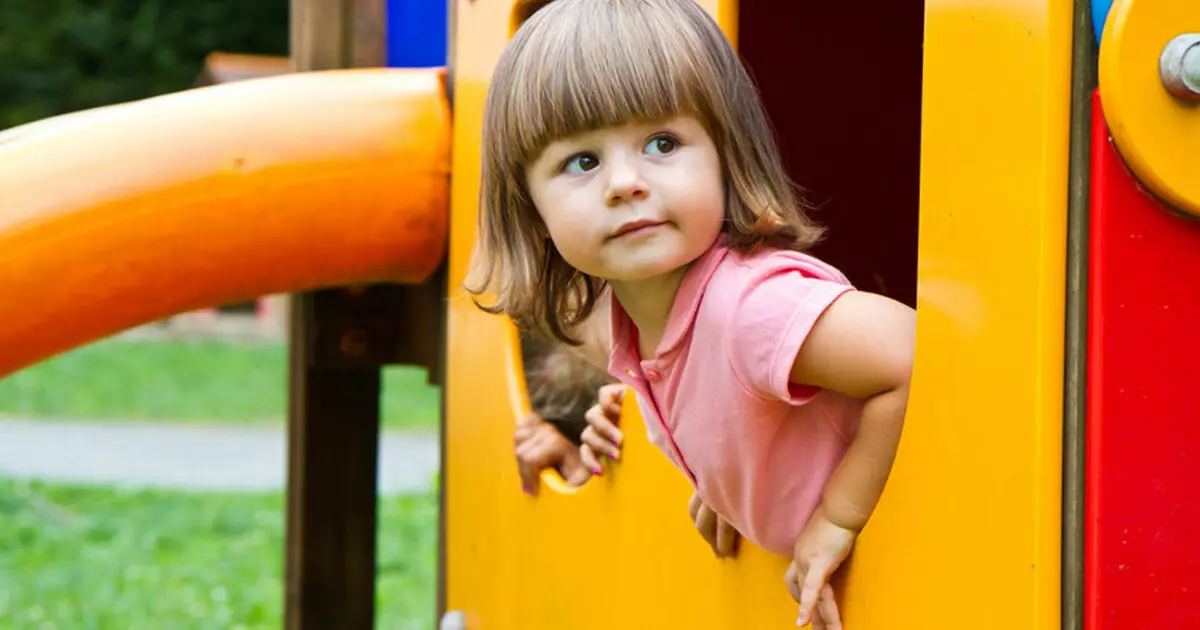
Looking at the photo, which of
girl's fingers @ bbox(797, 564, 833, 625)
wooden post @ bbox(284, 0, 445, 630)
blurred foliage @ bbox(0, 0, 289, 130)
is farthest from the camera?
blurred foliage @ bbox(0, 0, 289, 130)

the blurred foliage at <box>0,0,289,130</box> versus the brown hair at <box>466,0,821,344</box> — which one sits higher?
the blurred foliage at <box>0,0,289,130</box>

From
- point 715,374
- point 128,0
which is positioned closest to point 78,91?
point 128,0

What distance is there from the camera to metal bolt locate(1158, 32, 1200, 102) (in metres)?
1.09

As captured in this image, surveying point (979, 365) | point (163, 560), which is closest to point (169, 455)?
point (163, 560)

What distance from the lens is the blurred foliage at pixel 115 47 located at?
16828 millimetres

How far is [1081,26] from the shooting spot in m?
1.13

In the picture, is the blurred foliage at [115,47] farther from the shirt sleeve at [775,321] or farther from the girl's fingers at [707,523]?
the shirt sleeve at [775,321]

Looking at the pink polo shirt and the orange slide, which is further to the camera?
the orange slide

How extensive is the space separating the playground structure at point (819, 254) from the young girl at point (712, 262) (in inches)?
2.2

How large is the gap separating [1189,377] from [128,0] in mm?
17870

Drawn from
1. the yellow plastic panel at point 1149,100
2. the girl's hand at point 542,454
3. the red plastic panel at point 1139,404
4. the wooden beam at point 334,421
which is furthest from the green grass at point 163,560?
the yellow plastic panel at point 1149,100

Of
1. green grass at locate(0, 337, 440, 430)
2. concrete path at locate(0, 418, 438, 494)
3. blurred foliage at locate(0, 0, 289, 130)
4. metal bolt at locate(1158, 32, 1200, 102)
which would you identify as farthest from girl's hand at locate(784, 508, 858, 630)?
blurred foliage at locate(0, 0, 289, 130)

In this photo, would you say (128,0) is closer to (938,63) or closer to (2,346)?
(2,346)

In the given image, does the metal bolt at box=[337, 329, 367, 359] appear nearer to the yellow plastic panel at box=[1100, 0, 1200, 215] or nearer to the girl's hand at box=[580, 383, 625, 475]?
the girl's hand at box=[580, 383, 625, 475]
